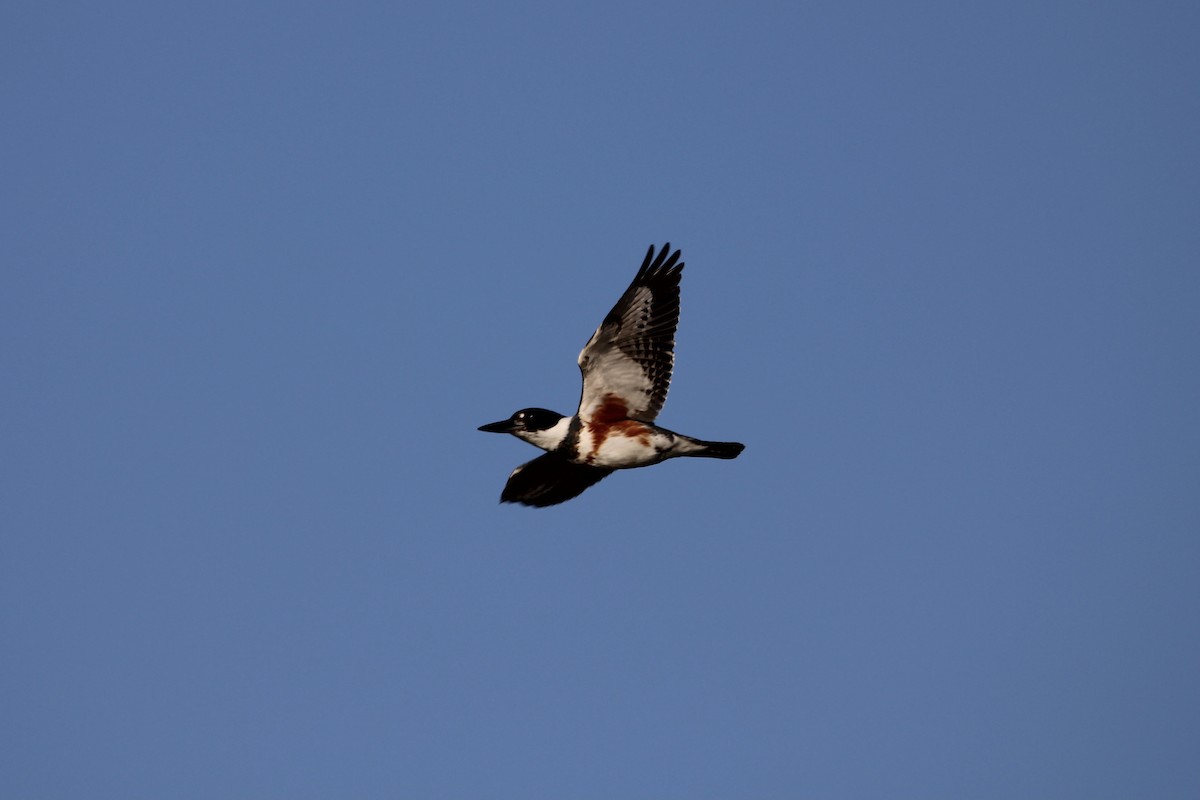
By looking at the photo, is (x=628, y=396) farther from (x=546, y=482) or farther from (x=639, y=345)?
(x=546, y=482)

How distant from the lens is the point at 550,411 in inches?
745

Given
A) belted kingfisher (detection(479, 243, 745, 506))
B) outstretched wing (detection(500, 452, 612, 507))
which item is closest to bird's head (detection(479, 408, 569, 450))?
belted kingfisher (detection(479, 243, 745, 506))

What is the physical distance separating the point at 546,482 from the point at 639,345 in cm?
286

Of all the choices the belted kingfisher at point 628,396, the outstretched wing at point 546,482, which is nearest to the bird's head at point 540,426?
the belted kingfisher at point 628,396

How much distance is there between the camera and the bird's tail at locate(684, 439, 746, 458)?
18.6m

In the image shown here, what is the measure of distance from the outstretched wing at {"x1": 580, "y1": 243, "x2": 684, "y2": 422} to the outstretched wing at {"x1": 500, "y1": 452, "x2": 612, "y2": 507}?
6.02ft

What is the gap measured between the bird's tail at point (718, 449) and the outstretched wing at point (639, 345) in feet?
2.26

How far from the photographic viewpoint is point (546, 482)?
795 inches

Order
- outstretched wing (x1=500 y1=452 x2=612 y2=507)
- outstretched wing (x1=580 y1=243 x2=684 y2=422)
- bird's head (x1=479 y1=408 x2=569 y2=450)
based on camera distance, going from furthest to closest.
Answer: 1. outstretched wing (x1=500 y1=452 x2=612 y2=507)
2. bird's head (x1=479 y1=408 x2=569 y2=450)
3. outstretched wing (x1=580 y1=243 x2=684 y2=422)

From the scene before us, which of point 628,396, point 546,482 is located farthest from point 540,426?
point 546,482

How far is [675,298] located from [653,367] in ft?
2.86

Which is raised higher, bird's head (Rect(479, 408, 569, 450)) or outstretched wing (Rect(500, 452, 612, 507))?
bird's head (Rect(479, 408, 569, 450))

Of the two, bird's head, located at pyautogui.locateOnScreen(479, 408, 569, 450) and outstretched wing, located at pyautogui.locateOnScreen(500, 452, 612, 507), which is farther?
outstretched wing, located at pyautogui.locateOnScreen(500, 452, 612, 507)

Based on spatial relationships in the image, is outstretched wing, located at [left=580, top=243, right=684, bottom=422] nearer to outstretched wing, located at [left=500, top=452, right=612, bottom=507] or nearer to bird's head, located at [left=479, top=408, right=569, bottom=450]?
bird's head, located at [left=479, top=408, right=569, bottom=450]
